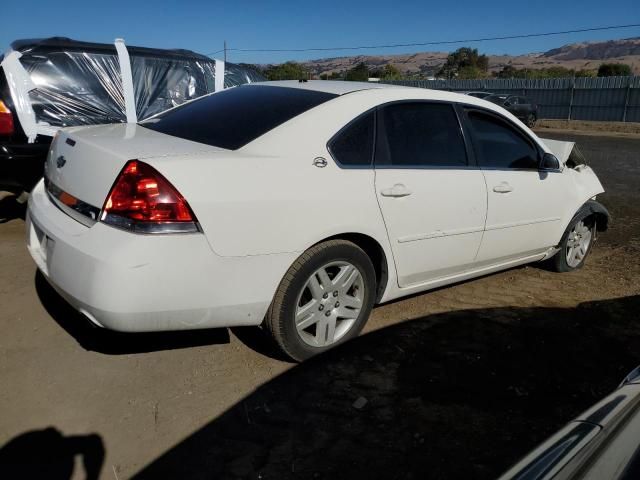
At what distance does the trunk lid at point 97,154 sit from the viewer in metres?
2.54

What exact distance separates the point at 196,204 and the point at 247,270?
422 mm

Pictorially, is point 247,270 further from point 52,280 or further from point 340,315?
point 52,280

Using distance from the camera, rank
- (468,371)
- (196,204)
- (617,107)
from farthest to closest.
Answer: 1. (617,107)
2. (468,371)
3. (196,204)

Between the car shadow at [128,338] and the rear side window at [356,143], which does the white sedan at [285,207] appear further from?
the car shadow at [128,338]

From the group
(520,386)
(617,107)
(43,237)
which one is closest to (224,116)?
(43,237)

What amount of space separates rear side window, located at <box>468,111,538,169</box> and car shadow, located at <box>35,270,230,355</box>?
2.20 metres

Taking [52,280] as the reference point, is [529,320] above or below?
below

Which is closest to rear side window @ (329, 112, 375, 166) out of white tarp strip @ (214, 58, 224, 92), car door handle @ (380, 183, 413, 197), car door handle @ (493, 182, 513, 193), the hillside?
car door handle @ (380, 183, 413, 197)

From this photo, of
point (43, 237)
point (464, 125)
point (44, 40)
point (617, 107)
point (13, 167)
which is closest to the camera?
point (43, 237)

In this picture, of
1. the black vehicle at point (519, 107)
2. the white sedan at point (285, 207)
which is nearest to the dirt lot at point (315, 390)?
the white sedan at point (285, 207)

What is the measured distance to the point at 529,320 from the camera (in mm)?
3865

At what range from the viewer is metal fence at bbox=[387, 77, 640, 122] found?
2658cm

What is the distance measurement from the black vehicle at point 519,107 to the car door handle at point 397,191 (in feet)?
71.8

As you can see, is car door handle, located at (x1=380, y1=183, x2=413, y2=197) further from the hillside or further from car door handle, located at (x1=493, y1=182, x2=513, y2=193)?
the hillside
